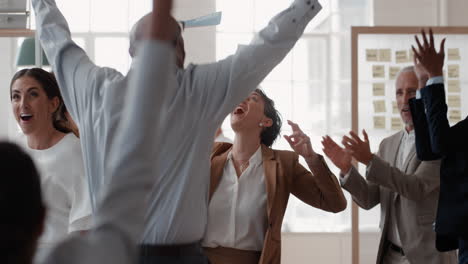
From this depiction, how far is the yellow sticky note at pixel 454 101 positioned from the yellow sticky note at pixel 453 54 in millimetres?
279

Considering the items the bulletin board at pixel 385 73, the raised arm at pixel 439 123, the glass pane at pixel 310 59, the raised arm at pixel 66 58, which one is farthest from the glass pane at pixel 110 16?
the raised arm at pixel 66 58

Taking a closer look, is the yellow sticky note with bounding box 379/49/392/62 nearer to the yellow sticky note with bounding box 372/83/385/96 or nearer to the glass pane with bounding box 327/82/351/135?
the yellow sticky note with bounding box 372/83/385/96

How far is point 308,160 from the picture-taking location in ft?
9.50

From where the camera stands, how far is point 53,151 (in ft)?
9.38

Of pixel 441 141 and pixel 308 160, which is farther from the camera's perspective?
pixel 308 160

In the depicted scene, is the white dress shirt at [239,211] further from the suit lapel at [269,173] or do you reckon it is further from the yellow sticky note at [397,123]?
the yellow sticky note at [397,123]

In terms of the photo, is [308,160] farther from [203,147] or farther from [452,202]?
[203,147]

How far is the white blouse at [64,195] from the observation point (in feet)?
8.73

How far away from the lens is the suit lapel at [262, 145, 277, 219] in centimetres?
280

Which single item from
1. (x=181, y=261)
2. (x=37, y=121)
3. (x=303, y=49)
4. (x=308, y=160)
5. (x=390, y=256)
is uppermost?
(x=303, y=49)

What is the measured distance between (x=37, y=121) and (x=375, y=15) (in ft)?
13.9

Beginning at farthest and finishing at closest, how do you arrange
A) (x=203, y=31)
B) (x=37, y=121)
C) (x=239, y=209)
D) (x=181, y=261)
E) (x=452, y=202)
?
(x=203, y=31)
(x=37, y=121)
(x=239, y=209)
(x=452, y=202)
(x=181, y=261)

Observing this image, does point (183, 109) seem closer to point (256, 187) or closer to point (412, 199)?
point (256, 187)

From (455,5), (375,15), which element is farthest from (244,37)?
(455,5)
